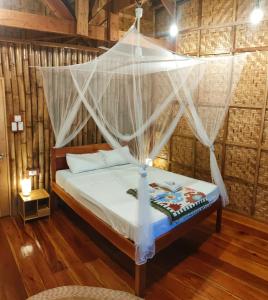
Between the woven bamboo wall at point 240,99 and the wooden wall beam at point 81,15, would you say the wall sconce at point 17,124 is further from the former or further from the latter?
the woven bamboo wall at point 240,99

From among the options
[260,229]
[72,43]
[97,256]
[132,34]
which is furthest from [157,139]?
[72,43]

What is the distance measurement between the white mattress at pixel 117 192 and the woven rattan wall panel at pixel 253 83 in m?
1.42

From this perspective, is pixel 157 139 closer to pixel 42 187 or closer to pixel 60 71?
pixel 60 71

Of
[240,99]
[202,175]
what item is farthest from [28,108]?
[240,99]

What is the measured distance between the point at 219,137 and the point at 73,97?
7.81ft

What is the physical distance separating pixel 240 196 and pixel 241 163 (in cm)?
53

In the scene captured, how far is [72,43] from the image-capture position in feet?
14.1

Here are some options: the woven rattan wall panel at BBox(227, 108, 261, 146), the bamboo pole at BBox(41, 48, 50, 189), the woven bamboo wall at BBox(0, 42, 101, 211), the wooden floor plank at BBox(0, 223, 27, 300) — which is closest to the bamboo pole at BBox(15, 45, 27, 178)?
the woven bamboo wall at BBox(0, 42, 101, 211)

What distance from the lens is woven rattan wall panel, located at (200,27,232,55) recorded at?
158 inches

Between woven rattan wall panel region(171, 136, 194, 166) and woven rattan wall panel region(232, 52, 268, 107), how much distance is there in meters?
1.16

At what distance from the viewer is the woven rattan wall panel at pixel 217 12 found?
397cm

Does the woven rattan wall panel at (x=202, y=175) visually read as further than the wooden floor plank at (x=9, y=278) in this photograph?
Yes

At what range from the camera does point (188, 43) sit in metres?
4.59

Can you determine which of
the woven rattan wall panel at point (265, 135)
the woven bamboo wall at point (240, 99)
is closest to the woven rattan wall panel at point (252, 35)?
the woven bamboo wall at point (240, 99)
